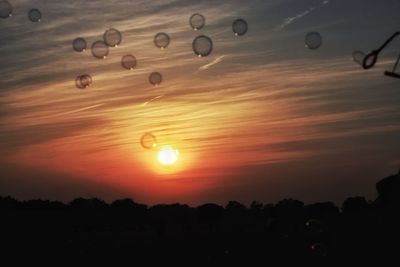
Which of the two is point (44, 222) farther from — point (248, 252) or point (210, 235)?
point (248, 252)

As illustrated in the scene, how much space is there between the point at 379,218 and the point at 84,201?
4603 centimetres

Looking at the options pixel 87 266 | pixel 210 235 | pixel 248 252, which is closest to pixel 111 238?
pixel 210 235

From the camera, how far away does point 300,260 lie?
86.3 feet

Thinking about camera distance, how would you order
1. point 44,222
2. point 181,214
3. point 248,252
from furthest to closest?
point 181,214 < point 44,222 < point 248,252

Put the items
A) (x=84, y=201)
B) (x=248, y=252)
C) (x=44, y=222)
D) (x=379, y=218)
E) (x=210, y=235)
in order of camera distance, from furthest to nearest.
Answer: (x=84, y=201) → (x=44, y=222) → (x=210, y=235) → (x=379, y=218) → (x=248, y=252)

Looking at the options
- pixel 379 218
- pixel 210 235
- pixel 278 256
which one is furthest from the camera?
pixel 210 235

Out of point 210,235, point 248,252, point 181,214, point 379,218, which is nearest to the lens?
point 248,252

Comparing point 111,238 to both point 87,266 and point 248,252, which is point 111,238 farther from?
point 87,266

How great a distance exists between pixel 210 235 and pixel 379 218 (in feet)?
27.5

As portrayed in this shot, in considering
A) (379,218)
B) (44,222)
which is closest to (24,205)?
(44,222)

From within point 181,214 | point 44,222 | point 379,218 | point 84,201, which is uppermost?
point 84,201

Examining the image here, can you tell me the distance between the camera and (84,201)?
76250 mm

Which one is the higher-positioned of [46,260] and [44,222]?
[44,222]

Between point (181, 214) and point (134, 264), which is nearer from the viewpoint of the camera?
point (134, 264)
